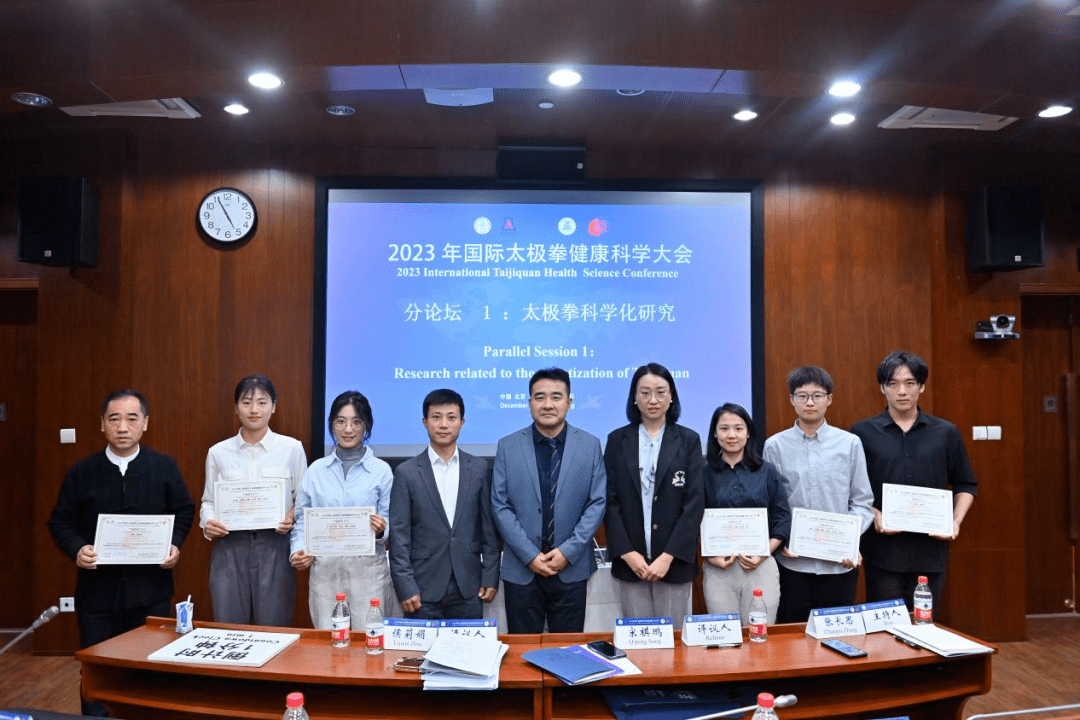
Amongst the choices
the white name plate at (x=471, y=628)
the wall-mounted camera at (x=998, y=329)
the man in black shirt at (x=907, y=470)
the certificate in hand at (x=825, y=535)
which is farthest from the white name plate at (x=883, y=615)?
the wall-mounted camera at (x=998, y=329)

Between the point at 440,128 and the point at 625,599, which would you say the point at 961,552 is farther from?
the point at 440,128

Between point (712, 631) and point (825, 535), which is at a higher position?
point (825, 535)

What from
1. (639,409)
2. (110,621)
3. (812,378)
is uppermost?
(812,378)

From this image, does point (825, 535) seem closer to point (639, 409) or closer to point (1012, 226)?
point (639, 409)

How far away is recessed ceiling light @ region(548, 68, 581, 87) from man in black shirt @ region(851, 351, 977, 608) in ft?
5.89

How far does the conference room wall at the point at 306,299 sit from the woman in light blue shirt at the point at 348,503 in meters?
1.35

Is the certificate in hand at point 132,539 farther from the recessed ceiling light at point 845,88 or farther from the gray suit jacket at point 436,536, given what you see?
the recessed ceiling light at point 845,88

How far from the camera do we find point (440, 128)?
4086mm

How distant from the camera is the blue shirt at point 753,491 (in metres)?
2.80

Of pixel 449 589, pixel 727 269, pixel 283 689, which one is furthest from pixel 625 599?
pixel 727 269

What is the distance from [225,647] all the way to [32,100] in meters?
2.69

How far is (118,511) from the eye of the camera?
9.00 ft

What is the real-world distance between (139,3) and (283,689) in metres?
2.71

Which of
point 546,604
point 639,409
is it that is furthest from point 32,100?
point 546,604
